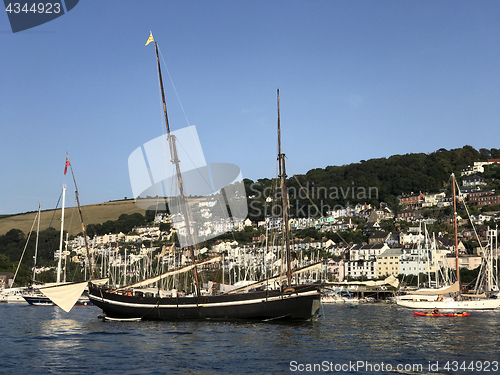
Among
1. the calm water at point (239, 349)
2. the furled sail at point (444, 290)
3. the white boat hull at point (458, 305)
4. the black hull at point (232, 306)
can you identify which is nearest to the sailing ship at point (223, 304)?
the black hull at point (232, 306)

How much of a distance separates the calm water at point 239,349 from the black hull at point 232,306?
1.12 m

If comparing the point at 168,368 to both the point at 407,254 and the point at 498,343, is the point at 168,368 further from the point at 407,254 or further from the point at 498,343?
the point at 407,254

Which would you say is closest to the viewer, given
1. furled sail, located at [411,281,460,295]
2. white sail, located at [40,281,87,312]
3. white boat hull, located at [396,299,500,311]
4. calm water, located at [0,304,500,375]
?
calm water, located at [0,304,500,375]

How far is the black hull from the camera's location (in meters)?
41.1

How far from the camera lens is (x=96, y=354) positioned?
1072 inches

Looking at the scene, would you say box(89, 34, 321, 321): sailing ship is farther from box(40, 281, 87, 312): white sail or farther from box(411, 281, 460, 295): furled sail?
box(411, 281, 460, 295): furled sail

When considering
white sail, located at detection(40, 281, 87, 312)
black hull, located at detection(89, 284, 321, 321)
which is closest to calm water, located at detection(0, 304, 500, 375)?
black hull, located at detection(89, 284, 321, 321)

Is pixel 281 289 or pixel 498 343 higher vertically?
pixel 281 289

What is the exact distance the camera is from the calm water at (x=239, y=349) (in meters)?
23.6

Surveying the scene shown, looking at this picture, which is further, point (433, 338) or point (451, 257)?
point (451, 257)

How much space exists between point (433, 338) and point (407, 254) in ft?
407

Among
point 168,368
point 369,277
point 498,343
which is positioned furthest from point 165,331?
point 369,277

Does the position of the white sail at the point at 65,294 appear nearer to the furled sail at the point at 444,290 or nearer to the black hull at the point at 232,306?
the black hull at the point at 232,306

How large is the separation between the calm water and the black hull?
112 centimetres
